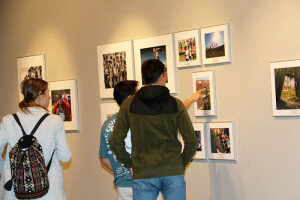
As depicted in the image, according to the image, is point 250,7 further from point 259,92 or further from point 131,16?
point 131,16

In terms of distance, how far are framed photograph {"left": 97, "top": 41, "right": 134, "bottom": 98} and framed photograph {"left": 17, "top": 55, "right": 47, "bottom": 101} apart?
957 millimetres

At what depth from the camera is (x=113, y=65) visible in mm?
4453

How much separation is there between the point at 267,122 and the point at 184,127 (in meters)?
1.00

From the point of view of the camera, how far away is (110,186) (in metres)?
4.55

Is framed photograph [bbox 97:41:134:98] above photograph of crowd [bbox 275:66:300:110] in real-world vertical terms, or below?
above

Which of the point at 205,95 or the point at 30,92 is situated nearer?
the point at 30,92

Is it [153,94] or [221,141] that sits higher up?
[153,94]

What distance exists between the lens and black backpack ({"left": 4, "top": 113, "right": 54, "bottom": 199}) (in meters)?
3.03

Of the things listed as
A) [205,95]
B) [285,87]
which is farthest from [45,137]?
[285,87]

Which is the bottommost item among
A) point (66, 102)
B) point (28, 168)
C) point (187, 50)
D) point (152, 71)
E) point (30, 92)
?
point (28, 168)

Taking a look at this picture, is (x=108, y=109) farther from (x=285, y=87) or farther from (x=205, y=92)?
(x=285, y=87)

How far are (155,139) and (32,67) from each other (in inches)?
118

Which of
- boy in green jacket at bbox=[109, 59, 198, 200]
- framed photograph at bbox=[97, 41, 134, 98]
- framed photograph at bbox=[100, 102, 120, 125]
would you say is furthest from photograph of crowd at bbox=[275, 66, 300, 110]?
framed photograph at bbox=[100, 102, 120, 125]

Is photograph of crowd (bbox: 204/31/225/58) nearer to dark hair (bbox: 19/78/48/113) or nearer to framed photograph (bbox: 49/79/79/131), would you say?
dark hair (bbox: 19/78/48/113)
